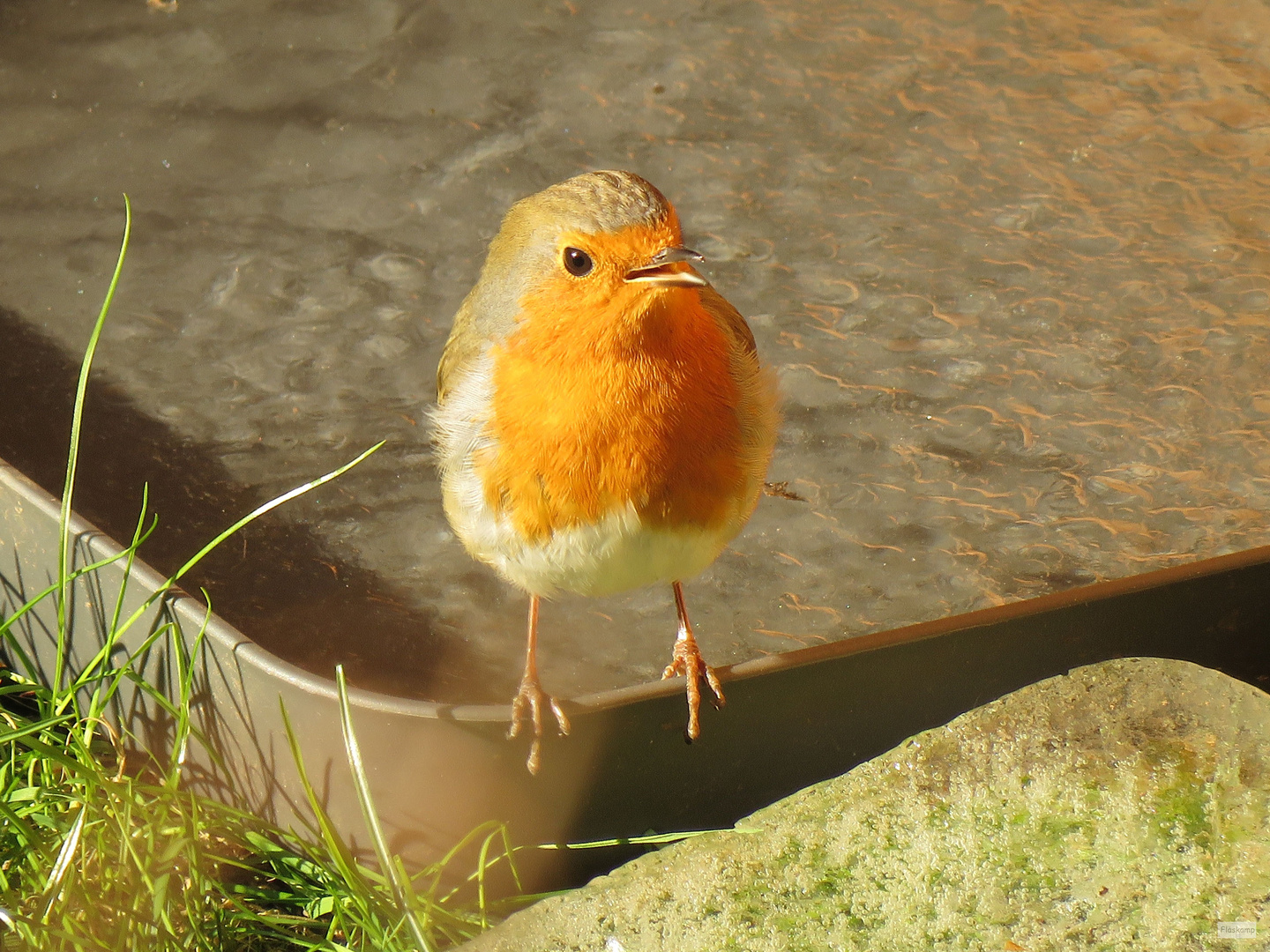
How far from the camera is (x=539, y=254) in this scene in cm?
168

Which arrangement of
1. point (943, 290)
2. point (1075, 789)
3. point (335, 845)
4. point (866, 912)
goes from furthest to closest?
point (943, 290) < point (335, 845) < point (1075, 789) < point (866, 912)

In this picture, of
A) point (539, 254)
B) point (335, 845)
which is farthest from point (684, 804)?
point (539, 254)

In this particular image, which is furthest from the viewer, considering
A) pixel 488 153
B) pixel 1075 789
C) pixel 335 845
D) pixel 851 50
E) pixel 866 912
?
pixel 851 50

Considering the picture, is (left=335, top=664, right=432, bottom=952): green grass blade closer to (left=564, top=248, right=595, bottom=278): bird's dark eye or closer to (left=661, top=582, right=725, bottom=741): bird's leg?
(left=661, top=582, right=725, bottom=741): bird's leg

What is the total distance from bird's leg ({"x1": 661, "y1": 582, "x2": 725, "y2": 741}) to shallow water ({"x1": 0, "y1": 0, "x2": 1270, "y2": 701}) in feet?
0.91

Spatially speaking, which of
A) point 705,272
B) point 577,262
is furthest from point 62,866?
point 705,272

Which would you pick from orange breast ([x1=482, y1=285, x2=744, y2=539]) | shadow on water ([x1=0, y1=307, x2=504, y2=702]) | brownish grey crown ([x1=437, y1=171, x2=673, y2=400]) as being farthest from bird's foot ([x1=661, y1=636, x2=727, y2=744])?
brownish grey crown ([x1=437, y1=171, x2=673, y2=400])

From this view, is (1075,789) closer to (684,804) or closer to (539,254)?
(684,804)

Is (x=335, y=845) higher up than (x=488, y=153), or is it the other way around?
(x=488, y=153)

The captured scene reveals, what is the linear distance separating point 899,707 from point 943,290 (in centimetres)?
143

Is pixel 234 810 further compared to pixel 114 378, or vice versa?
Answer: pixel 114 378

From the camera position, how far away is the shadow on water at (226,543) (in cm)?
233

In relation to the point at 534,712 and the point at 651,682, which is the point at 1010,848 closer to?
the point at 651,682

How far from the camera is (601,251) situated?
1618 millimetres
